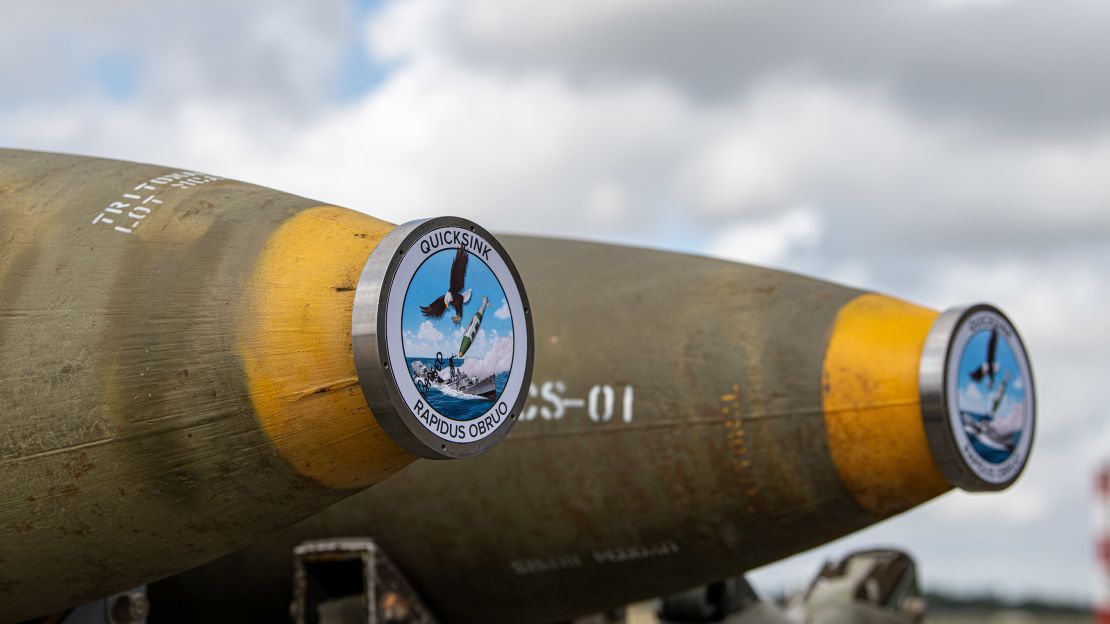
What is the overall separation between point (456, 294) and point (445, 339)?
128 mm

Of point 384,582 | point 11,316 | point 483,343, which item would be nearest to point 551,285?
point 384,582

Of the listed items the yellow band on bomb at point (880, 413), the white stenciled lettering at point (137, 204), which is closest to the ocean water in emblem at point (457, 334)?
the white stenciled lettering at point (137, 204)

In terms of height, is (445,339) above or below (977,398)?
above

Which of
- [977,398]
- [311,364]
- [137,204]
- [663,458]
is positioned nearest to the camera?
[311,364]

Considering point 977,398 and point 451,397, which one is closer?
point 451,397

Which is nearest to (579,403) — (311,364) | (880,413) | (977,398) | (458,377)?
(880,413)

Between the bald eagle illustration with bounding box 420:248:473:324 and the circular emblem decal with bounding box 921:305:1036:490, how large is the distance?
1.92 m

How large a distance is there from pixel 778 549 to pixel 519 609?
3.53ft

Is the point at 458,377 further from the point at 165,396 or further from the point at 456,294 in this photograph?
the point at 165,396

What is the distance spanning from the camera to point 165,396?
3250mm

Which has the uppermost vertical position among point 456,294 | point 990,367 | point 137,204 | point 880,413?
point 137,204

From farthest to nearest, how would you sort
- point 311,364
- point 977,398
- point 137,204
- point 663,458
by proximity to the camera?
point 663,458 < point 977,398 < point 137,204 < point 311,364

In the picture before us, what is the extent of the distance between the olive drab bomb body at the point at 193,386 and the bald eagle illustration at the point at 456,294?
0.10ft

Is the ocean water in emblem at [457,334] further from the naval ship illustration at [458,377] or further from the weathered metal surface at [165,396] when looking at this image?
the weathered metal surface at [165,396]
